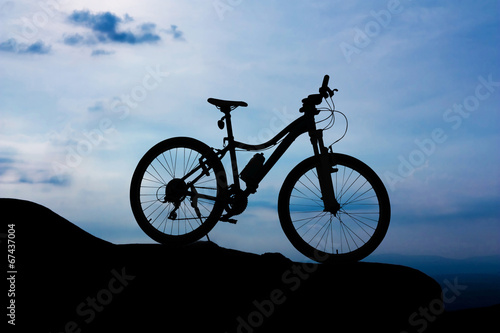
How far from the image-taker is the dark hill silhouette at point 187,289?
201 inches

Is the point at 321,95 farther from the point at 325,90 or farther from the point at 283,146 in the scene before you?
the point at 283,146

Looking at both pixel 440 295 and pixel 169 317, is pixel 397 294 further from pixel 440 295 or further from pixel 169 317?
pixel 169 317

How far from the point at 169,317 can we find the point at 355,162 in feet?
9.42

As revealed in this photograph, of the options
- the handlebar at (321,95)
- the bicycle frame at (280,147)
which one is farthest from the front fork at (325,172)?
the handlebar at (321,95)

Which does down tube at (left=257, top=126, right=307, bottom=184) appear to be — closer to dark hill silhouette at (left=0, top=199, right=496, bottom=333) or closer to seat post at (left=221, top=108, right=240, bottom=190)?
seat post at (left=221, top=108, right=240, bottom=190)

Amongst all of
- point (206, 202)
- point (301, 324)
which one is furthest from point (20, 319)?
point (301, 324)

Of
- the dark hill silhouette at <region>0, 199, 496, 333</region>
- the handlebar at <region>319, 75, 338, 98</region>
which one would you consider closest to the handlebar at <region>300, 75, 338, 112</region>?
the handlebar at <region>319, 75, 338, 98</region>

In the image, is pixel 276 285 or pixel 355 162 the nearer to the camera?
pixel 276 285

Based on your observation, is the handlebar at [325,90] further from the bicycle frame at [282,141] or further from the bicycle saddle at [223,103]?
the bicycle saddle at [223,103]

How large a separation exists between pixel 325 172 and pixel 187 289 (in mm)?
2214

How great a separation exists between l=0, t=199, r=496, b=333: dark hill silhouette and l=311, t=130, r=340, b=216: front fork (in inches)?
29.4

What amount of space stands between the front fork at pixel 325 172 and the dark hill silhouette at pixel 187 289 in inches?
29.4

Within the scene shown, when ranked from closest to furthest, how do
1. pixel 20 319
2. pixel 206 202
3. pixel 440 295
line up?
pixel 20 319
pixel 440 295
pixel 206 202

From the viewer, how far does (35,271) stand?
532cm
